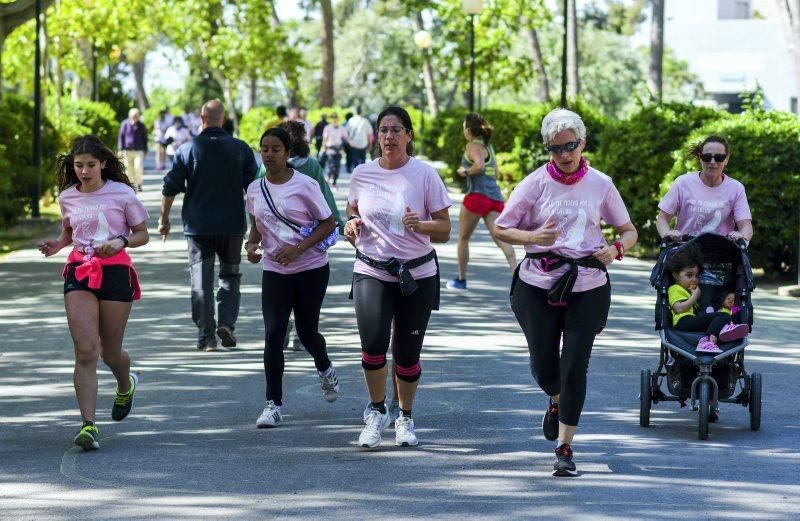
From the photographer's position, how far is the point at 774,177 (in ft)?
57.2

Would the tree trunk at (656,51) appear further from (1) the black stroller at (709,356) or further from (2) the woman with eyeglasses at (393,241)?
(2) the woman with eyeglasses at (393,241)

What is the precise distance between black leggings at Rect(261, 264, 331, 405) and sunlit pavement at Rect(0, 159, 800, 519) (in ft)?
1.10

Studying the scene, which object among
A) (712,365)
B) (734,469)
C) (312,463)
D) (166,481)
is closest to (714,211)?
(712,365)

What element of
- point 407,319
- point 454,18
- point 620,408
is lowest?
point 620,408

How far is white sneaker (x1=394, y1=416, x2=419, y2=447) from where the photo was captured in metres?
8.35

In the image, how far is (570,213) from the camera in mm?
7598

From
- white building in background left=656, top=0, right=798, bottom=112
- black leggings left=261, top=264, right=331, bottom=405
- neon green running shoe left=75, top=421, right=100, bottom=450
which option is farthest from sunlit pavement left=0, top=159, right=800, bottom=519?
white building in background left=656, top=0, right=798, bottom=112

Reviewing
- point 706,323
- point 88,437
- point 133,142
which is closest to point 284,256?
point 88,437

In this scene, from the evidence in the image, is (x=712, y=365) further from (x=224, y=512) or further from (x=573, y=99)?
(x=573, y=99)

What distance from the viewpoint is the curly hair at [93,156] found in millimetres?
8578

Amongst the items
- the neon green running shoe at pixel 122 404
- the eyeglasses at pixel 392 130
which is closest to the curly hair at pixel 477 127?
the neon green running shoe at pixel 122 404

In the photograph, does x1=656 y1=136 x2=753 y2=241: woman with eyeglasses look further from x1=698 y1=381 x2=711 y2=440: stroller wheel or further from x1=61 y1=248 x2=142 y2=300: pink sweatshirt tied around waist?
x1=61 y1=248 x2=142 y2=300: pink sweatshirt tied around waist

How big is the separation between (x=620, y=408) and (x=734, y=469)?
1884 mm

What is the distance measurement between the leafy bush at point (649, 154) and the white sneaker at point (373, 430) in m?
11.8
